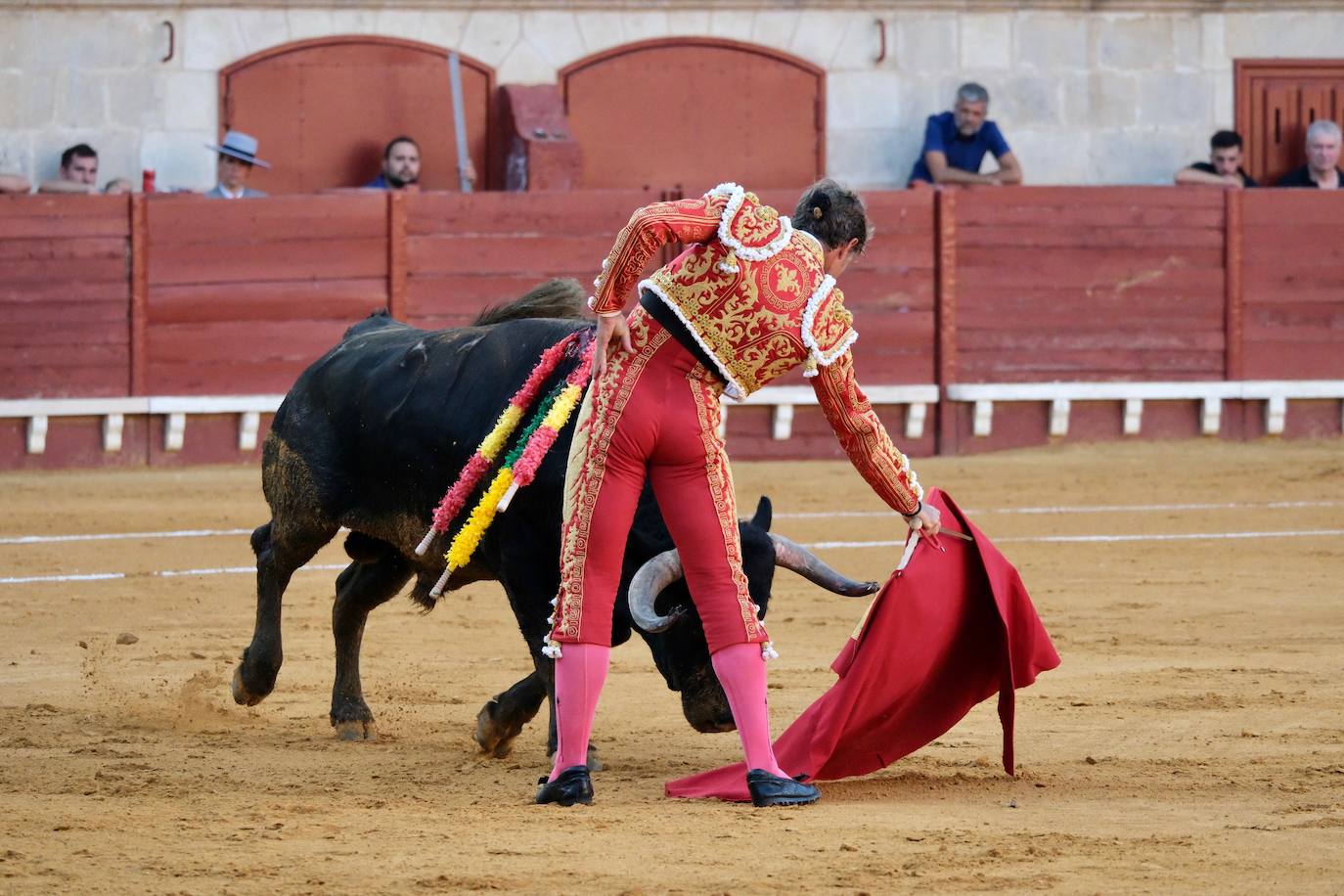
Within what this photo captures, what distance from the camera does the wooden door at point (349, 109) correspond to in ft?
37.8

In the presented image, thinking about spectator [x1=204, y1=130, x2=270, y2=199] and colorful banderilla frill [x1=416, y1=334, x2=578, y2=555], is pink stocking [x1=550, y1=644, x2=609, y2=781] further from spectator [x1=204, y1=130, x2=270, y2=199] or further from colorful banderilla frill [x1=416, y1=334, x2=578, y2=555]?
spectator [x1=204, y1=130, x2=270, y2=199]

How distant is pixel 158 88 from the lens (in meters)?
11.3

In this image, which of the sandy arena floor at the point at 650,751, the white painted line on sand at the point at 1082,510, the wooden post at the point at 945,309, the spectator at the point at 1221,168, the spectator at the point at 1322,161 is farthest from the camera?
the spectator at the point at 1322,161

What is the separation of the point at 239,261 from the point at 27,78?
1857 millimetres

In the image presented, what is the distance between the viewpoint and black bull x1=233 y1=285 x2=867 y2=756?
12.8 ft

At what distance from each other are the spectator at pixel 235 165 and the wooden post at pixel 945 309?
3629 mm

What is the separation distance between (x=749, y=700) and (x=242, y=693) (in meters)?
1.77

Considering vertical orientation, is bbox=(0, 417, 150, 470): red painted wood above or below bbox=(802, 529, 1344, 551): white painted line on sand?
above

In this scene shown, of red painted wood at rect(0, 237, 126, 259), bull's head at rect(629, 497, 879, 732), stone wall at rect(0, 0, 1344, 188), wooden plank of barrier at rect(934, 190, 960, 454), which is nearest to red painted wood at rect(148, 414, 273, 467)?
red painted wood at rect(0, 237, 126, 259)

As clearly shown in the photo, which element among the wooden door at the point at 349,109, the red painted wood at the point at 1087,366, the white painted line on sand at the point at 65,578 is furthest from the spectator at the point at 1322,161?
the white painted line on sand at the point at 65,578

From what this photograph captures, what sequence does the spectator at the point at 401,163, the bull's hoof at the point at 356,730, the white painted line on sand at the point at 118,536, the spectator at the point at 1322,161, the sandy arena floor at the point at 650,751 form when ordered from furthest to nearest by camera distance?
the spectator at the point at 1322,161 < the spectator at the point at 401,163 < the white painted line on sand at the point at 118,536 < the bull's hoof at the point at 356,730 < the sandy arena floor at the point at 650,751

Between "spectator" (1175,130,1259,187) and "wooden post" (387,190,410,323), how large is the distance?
173 inches

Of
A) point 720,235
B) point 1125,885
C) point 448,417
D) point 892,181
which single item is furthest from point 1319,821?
point 892,181

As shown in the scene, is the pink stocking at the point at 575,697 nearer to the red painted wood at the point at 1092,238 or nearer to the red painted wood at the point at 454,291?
the red painted wood at the point at 454,291
